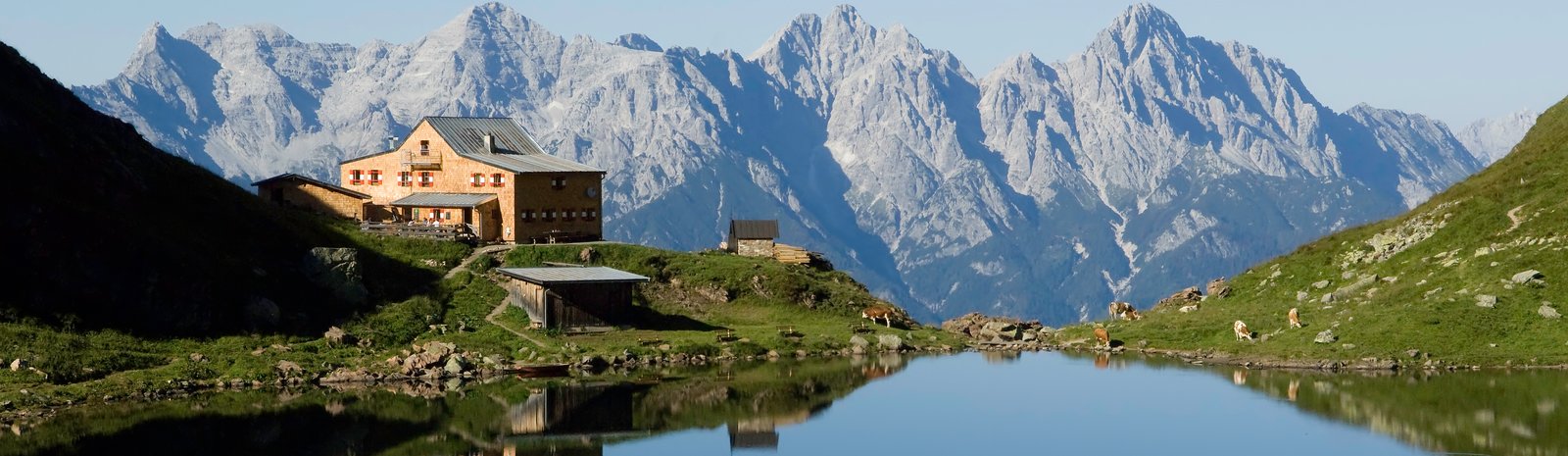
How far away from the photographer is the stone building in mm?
140000

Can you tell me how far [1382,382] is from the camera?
89.1 meters

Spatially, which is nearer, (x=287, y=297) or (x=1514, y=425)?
(x=1514, y=425)

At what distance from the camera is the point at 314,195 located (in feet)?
463

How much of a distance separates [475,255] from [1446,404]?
2658 inches

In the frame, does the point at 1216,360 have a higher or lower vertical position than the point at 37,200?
lower

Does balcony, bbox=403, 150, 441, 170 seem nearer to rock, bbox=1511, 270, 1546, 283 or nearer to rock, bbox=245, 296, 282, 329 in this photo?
rock, bbox=245, 296, 282, 329

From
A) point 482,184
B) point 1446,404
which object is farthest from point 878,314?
point 1446,404

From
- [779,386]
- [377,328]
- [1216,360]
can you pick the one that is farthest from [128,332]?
[1216,360]

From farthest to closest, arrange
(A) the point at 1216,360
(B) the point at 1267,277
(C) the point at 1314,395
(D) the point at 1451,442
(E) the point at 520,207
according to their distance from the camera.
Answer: (E) the point at 520,207 < (B) the point at 1267,277 < (A) the point at 1216,360 < (C) the point at 1314,395 < (D) the point at 1451,442

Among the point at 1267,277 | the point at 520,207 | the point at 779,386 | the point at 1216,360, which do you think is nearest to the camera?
the point at 779,386

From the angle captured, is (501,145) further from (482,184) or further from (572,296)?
(572,296)

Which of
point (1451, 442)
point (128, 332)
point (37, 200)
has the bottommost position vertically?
point (1451, 442)

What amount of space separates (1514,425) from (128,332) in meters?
66.9

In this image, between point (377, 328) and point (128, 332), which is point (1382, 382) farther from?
point (128, 332)
